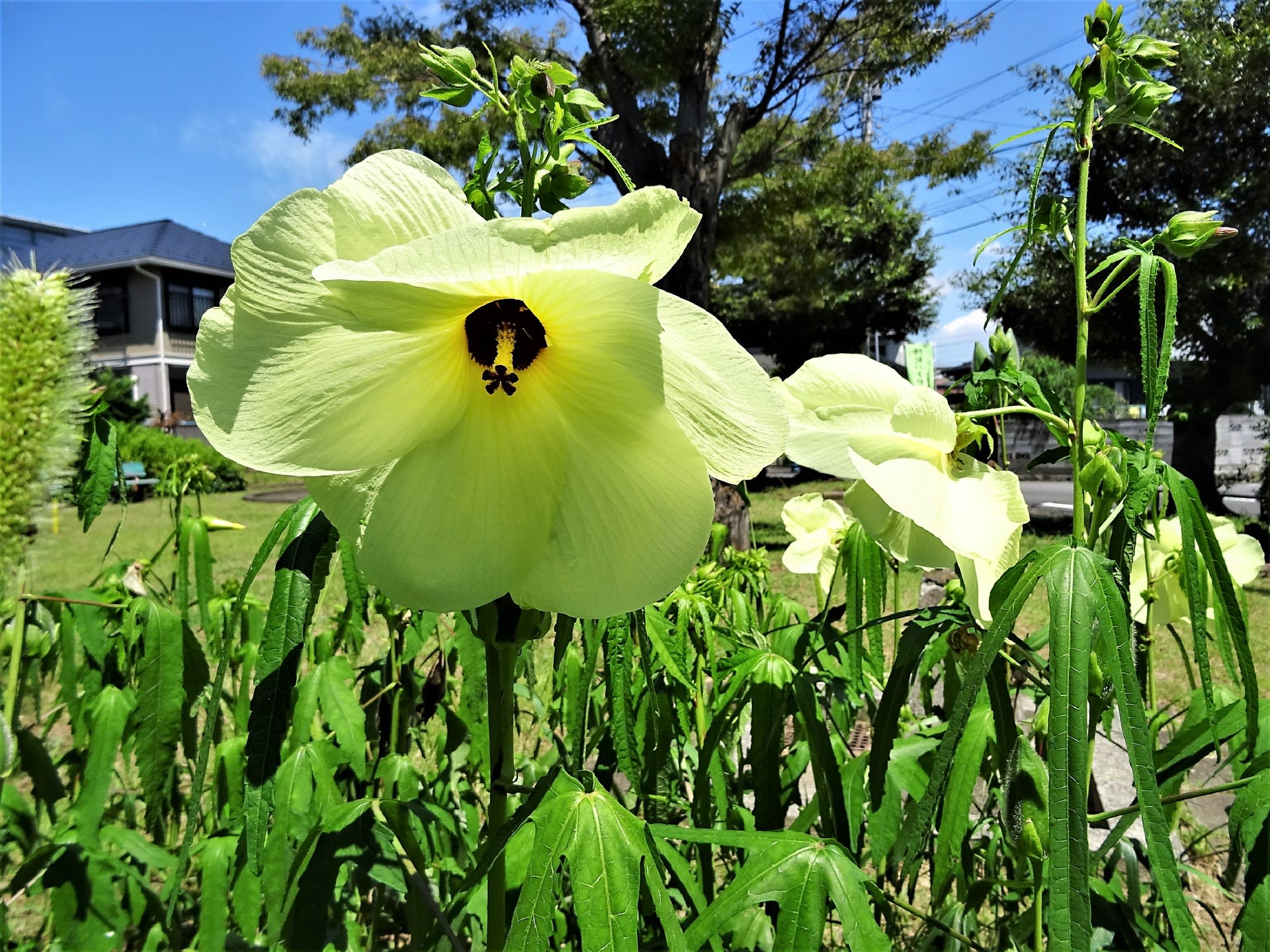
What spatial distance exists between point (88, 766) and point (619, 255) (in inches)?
44.3

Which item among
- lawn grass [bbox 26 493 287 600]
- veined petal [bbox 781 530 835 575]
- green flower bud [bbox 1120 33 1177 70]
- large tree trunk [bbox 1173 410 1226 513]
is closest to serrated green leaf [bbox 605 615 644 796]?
green flower bud [bbox 1120 33 1177 70]

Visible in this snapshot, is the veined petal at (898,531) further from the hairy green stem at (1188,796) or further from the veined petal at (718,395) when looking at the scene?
the veined petal at (718,395)

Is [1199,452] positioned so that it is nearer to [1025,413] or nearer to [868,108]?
[868,108]

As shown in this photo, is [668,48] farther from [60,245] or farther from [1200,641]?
[60,245]

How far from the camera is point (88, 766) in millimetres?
1119

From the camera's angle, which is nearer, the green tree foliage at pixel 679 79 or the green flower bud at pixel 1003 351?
the green flower bud at pixel 1003 351

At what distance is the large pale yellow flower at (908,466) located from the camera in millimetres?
725

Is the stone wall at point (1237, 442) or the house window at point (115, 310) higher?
the house window at point (115, 310)

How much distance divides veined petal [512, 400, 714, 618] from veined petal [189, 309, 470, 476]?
0.11 meters

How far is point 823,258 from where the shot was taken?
11.9 m

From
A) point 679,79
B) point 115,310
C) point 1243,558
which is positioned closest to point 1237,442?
point 679,79

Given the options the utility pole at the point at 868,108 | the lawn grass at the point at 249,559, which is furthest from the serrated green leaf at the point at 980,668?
the utility pole at the point at 868,108

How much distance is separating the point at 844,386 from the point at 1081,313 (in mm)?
234

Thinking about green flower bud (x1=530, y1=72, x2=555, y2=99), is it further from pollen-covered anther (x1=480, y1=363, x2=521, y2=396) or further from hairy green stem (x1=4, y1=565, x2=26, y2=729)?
hairy green stem (x1=4, y1=565, x2=26, y2=729)
